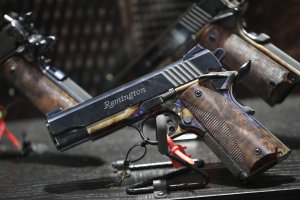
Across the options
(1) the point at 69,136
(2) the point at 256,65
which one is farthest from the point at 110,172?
(2) the point at 256,65

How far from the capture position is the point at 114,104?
4.46 ft

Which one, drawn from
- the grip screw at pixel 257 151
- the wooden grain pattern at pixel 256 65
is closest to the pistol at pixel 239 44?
the wooden grain pattern at pixel 256 65

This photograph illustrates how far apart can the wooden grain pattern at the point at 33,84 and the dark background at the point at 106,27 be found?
2.68 ft

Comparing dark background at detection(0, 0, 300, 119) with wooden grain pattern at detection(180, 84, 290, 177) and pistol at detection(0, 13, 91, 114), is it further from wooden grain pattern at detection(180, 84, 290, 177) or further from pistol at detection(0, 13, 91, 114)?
wooden grain pattern at detection(180, 84, 290, 177)

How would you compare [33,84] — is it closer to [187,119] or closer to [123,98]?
[123,98]

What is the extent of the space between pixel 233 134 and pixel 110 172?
51 centimetres

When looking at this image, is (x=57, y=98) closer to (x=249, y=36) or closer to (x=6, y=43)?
(x=6, y=43)

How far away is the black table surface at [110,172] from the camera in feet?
4.02

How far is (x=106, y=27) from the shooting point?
267 centimetres

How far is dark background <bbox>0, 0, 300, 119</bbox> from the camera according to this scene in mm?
2523

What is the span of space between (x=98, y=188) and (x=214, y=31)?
2.49ft

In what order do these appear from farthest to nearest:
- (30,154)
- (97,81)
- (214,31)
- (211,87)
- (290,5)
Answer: (97,81)
(290,5)
(30,154)
(214,31)
(211,87)

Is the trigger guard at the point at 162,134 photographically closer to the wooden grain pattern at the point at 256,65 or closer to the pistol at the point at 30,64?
the wooden grain pattern at the point at 256,65

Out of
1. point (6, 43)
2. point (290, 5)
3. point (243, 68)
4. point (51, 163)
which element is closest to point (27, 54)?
point (6, 43)
